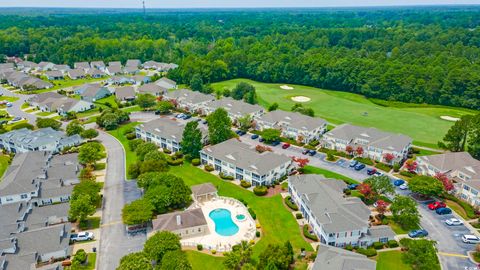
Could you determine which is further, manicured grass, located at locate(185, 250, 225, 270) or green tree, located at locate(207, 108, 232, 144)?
green tree, located at locate(207, 108, 232, 144)

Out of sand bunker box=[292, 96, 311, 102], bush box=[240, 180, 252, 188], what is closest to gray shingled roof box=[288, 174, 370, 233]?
bush box=[240, 180, 252, 188]

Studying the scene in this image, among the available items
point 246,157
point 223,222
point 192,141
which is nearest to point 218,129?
point 192,141

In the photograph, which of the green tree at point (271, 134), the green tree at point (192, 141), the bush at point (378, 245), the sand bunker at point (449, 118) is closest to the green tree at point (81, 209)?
the green tree at point (192, 141)

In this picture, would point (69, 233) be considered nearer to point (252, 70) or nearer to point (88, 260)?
point (88, 260)

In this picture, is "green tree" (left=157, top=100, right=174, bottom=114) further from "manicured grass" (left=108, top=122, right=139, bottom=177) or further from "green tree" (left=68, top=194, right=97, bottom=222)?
"green tree" (left=68, top=194, right=97, bottom=222)

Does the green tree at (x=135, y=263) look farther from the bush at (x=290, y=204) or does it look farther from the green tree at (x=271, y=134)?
the green tree at (x=271, y=134)
